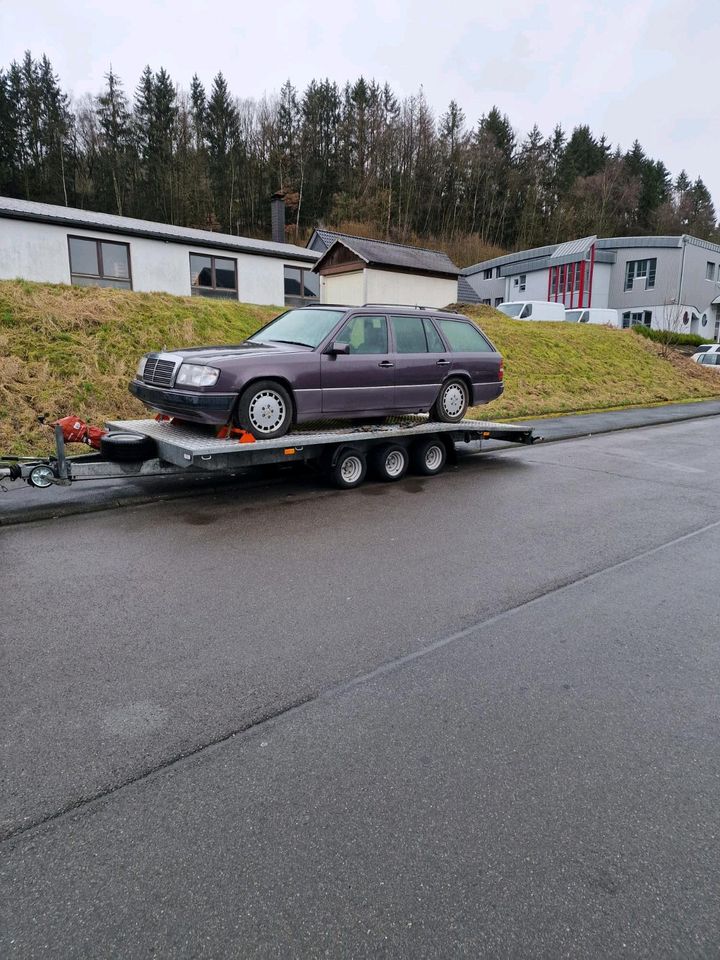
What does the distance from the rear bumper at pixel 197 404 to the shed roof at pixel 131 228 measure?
18.8m

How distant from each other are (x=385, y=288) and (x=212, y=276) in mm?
7299

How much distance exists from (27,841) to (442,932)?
1553 millimetres

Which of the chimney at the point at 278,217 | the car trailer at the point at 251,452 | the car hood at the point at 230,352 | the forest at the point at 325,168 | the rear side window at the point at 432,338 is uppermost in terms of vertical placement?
the forest at the point at 325,168

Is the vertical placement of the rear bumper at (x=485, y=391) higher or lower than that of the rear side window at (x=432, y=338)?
lower

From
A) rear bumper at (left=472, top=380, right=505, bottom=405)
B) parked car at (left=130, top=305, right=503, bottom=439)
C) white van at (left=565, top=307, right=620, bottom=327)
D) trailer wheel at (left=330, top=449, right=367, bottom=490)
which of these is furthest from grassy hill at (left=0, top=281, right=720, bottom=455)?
white van at (left=565, top=307, right=620, bottom=327)

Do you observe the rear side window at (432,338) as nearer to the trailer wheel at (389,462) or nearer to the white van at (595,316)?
the trailer wheel at (389,462)

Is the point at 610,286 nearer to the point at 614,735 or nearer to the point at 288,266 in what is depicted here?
the point at 288,266

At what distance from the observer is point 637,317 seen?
1882 inches

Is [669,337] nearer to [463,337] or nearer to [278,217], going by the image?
[278,217]

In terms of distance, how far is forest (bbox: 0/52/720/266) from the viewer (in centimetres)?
5331

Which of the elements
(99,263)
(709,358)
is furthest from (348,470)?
(709,358)

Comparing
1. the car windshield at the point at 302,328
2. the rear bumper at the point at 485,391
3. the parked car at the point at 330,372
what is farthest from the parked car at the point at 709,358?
the car windshield at the point at 302,328

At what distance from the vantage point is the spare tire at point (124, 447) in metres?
6.81

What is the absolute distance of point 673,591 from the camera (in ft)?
16.5
